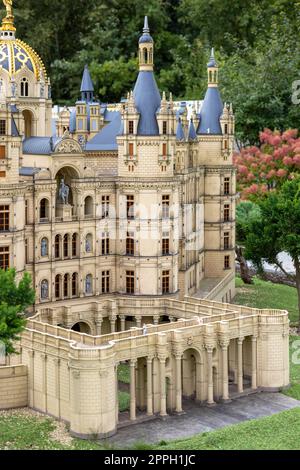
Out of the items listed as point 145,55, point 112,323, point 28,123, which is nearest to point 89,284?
point 112,323

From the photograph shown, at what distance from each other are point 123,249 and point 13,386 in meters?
16.6

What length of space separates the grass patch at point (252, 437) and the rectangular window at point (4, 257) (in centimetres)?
1817

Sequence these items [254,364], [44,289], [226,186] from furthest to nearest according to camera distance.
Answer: [226,186]
[44,289]
[254,364]

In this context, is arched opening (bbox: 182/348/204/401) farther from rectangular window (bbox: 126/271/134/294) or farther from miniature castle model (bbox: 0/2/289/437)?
rectangular window (bbox: 126/271/134/294)

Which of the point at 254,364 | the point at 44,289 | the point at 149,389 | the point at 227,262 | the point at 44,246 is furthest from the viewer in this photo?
the point at 227,262

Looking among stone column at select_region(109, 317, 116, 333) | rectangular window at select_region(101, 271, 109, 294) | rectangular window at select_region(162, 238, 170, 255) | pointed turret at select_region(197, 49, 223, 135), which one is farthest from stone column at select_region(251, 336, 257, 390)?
pointed turret at select_region(197, 49, 223, 135)

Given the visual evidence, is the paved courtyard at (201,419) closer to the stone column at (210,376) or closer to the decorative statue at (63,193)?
the stone column at (210,376)

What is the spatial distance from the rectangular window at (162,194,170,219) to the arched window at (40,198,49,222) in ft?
27.6

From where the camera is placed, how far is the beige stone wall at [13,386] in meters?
65.1

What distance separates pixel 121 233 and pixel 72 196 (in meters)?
4.55

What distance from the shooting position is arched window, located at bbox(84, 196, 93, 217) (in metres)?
77.4

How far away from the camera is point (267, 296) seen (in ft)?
315

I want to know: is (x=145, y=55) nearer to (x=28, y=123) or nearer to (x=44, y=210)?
(x=28, y=123)
